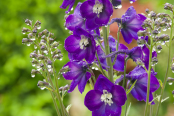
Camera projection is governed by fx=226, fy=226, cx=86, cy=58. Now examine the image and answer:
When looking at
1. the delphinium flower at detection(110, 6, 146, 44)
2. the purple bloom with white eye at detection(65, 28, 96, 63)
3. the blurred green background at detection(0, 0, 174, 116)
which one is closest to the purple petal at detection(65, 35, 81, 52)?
the purple bloom with white eye at detection(65, 28, 96, 63)

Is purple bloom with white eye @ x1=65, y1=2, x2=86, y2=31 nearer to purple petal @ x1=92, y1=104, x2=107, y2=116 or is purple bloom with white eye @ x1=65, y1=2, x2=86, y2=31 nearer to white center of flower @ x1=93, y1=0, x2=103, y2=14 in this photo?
white center of flower @ x1=93, y1=0, x2=103, y2=14

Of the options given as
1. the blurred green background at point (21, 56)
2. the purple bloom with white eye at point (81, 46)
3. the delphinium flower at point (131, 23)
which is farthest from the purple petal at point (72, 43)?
the blurred green background at point (21, 56)

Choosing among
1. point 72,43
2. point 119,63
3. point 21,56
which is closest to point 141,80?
point 119,63

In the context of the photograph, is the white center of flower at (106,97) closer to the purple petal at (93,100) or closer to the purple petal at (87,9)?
the purple petal at (93,100)

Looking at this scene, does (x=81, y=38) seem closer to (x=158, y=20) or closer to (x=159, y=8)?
(x=158, y=20)

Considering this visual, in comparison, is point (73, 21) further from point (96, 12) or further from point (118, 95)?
point (118, 95)

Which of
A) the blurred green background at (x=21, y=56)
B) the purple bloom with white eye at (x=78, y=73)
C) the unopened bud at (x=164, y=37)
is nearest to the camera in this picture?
the unopened bud at (x=164, y=37)
